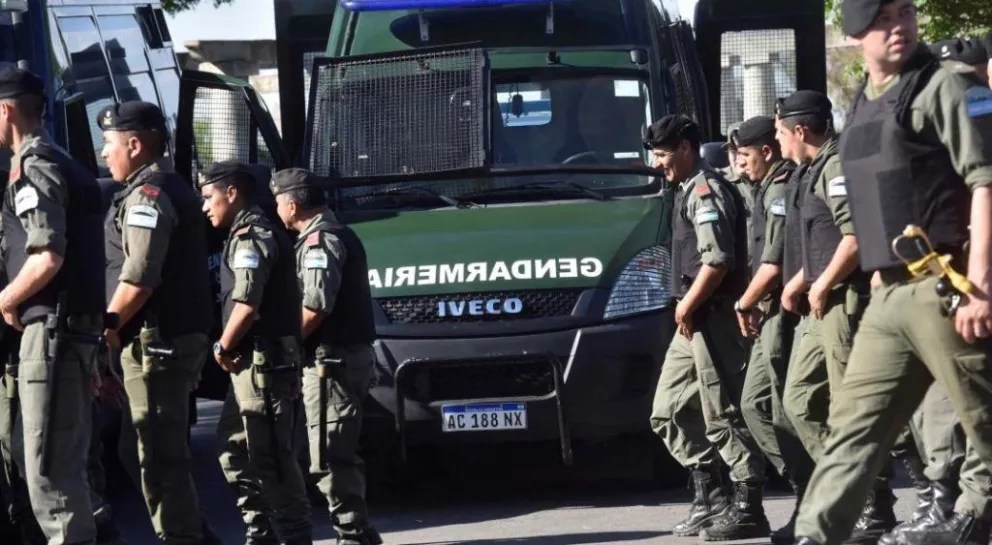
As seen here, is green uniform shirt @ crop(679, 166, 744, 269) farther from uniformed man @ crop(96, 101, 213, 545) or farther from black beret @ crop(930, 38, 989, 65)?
uniformed man @ crop(96, 101, 213, 545)

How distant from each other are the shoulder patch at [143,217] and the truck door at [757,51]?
15.7ft

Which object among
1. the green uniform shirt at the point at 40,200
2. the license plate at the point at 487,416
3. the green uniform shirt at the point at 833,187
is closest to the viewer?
the green uniform shirt at the point at 40,200

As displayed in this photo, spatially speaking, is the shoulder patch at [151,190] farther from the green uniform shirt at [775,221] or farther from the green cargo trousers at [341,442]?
the green uniform shirt at [775,221]

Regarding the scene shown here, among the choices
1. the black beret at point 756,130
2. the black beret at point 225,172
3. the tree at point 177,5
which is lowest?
the black beret at point 225,172

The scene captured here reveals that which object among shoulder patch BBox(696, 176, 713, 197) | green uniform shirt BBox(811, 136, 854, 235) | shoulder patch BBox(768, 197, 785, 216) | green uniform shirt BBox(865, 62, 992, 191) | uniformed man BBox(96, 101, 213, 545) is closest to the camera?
green uniform shirt BBox(865, 62, 992, 191)

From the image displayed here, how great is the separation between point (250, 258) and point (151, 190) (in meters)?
0.49

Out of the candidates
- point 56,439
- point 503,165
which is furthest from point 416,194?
point 56,439

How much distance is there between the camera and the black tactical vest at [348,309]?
292 inches

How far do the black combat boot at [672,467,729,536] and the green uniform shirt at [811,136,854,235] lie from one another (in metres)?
1.48

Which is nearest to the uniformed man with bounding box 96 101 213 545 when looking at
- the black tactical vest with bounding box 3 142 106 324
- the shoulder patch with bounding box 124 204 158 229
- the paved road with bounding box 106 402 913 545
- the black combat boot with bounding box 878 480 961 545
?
the shoulder patch with bounding box 124 204 158 229

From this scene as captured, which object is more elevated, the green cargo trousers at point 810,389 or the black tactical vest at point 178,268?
the black tactical vest at point 178,268

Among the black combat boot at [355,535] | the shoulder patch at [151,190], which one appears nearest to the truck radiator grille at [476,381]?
the black combat boot at [355,535]

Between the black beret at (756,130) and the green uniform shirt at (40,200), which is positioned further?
the black beret at (756,130)

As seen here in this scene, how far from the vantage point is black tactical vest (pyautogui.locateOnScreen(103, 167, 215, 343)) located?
274 inches
